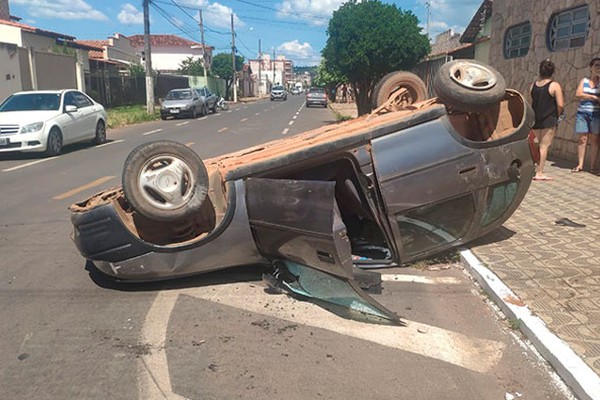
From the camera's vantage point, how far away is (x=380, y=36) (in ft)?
61.0

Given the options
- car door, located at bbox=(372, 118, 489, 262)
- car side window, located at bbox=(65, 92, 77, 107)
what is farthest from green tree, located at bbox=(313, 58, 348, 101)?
car door, located at bbox=(372, 118, 489, 262)

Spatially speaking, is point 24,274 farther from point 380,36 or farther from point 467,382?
point 380,36

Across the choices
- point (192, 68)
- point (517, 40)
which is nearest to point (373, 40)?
point (517, 40)

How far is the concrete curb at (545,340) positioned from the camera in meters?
2.95

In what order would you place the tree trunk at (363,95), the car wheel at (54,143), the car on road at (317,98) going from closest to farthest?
1. the car wheel at (54,143)
2. the tree trunk at (363,95)
3. the car on road at (317,98)

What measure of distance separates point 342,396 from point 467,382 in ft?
2.52

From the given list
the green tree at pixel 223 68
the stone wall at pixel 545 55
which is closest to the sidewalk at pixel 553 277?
the stone wall at pixel 545 55

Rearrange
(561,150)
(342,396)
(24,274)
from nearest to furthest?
(342,396), (24,274), (561,150)

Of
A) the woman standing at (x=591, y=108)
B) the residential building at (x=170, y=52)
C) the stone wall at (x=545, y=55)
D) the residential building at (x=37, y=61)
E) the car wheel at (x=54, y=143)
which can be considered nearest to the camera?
the woman standing at (x=591, y=108)

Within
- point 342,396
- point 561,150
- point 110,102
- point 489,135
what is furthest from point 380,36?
point 110,102

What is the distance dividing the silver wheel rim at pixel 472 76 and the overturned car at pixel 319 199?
0.05 feet

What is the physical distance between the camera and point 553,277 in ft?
14.7

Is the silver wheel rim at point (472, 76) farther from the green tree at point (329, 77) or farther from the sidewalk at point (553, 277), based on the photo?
the green tree at point (329, 77)

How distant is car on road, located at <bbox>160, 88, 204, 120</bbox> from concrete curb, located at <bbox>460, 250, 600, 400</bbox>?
24.2 meters
